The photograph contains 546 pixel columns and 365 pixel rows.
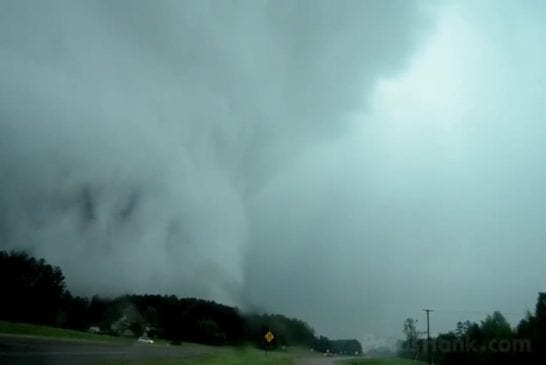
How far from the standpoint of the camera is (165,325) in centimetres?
6831

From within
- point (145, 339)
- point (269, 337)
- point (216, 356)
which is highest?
point (145, 339)

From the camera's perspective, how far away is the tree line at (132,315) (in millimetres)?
45406

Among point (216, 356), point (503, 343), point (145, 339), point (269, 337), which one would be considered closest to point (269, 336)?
point (269, 337)

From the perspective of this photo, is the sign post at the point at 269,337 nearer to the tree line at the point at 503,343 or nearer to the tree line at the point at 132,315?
the tree line at the point at 132,315

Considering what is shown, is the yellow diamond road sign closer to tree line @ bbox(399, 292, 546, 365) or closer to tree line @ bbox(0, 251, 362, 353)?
tree line @ bbox(0, 251, 362, 353)

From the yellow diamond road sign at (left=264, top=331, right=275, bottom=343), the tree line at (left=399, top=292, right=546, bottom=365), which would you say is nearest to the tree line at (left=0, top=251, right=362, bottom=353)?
the yellow diamond road sign at (left=264, top=331, right=275, bottom=343)

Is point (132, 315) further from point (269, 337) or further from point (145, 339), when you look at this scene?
point (269, 337)

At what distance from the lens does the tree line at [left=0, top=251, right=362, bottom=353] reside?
4541 centimetres

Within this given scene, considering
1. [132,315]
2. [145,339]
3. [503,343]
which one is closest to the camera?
[503,343]

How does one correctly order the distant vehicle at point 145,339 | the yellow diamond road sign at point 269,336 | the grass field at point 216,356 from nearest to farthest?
1. the grass field at point 216,356
2. the yellow diamond road sign at point 269,336
3. the distant vehicle at point 145,339

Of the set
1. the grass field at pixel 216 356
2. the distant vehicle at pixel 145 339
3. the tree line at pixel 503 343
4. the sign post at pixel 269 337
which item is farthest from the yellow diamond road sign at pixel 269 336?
the distant vehicle at pixel 145 339

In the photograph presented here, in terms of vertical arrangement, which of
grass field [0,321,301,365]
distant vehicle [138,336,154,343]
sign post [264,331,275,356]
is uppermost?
distant vehicle [138,336,154,343]

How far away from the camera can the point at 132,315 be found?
73.3m

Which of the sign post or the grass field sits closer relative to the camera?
the grass field
